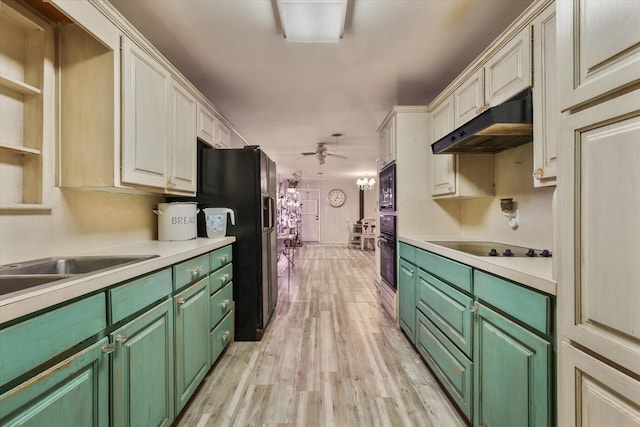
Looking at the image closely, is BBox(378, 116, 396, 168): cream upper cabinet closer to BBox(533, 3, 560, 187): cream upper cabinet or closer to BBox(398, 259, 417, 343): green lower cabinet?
BBox(398, 259, 417, 343): green lower cabinet

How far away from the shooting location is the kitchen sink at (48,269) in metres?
1.03

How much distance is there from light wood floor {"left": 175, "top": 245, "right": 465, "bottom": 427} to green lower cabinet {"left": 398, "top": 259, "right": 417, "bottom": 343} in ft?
0.50

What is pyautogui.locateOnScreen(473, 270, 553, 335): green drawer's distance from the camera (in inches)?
37.3

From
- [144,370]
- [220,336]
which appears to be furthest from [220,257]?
[144,370]

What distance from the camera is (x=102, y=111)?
1419mm

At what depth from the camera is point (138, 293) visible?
113 centimetres

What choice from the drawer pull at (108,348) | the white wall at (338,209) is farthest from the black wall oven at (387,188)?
the white wall at (338,209)

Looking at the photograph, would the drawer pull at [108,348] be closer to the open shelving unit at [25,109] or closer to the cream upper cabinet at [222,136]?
the open shelving unit at [25,109]

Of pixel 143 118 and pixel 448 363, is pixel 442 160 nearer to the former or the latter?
pixel 448 363

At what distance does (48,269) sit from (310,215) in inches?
343

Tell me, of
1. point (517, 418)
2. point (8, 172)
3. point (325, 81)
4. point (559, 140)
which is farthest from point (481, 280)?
point (8, 172)

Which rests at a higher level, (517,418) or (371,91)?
(371,91)

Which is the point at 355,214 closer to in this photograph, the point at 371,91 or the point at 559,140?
the point at 371,91

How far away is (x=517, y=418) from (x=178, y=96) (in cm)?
264
